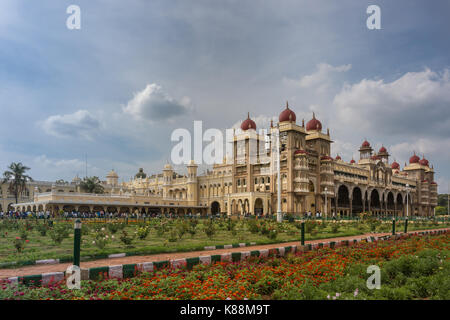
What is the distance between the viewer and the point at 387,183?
263 ft

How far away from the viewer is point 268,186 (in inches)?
2339

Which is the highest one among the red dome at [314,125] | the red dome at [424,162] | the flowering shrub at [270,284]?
the red dome at [314,125]

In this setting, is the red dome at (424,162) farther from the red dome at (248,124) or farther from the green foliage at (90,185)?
the green foliage at (90,185)

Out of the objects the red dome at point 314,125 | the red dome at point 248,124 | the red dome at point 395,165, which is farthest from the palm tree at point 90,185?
the red dome at point 395,165

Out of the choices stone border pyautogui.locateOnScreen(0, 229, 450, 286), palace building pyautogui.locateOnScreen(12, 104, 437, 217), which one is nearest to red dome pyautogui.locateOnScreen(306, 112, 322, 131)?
palace building pyautogui.locateOnScreen(12, 104, 437, 217)

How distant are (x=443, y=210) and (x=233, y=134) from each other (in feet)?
287

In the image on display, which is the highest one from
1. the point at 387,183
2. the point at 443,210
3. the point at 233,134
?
the point at 233,134

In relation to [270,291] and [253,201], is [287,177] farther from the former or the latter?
[270,291]

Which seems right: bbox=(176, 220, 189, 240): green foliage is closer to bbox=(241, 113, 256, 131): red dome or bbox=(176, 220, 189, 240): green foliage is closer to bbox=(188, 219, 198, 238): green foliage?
bbox=(188, 219, 198, 238): green foliage

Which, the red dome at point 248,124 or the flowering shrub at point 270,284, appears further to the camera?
the red dome at point 248,124

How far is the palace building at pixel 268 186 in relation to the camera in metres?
55.1

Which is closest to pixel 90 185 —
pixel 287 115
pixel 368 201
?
pixel 287 115
